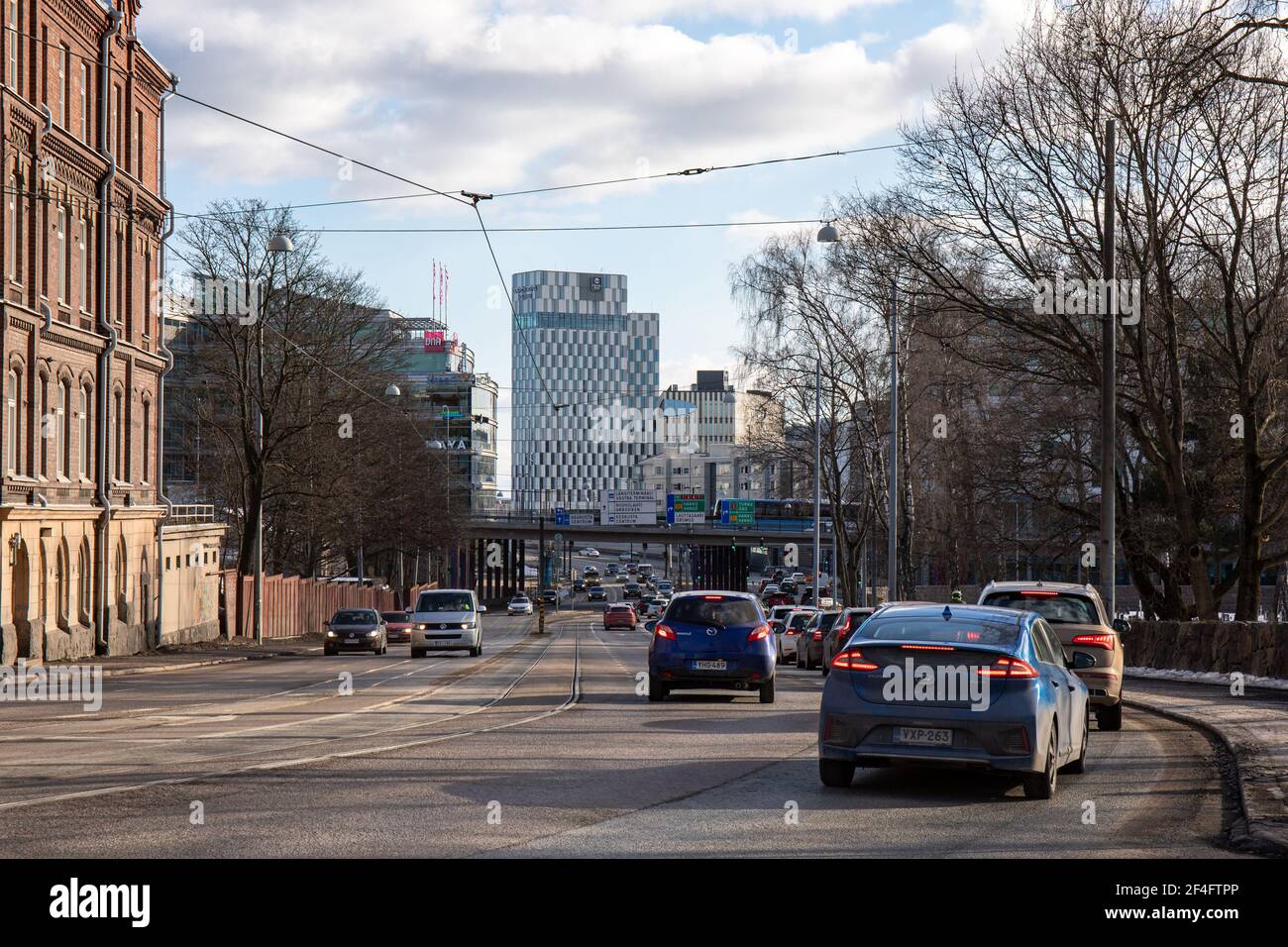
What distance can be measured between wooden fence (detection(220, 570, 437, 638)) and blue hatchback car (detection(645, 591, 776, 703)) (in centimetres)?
3357

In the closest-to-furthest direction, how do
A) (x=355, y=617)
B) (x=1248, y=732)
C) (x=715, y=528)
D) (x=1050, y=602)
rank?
(x=1248, y=732) < (x=1050, y=602) < (x=355, y=617) < (x=715, y=528)

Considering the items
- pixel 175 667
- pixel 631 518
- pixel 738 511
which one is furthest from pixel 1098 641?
pixel 631 518

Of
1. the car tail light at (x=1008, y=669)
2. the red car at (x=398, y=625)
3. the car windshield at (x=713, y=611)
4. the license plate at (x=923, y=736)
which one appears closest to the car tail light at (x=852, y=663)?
the license plate at (x=923, y=736)

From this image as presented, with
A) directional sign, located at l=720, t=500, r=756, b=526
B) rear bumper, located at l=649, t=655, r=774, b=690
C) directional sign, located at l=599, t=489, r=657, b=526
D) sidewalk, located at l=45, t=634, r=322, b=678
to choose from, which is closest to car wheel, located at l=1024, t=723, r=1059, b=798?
rear bumper, located at l=649, t=655, r=774, b=690

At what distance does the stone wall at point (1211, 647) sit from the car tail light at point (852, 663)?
1737 cm

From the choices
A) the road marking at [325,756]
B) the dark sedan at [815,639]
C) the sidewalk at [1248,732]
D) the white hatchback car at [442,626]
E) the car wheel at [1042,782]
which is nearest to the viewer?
the sidewalk at [1248,732]

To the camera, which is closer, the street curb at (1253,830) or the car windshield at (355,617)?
the street curb at (1253,830)

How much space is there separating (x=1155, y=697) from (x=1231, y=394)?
1695 cm

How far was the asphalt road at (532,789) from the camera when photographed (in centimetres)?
905

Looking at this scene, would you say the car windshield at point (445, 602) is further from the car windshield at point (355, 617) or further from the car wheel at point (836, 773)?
the car wheel at point (836, 773)

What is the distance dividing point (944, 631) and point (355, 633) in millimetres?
35721

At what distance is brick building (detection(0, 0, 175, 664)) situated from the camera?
32.4m

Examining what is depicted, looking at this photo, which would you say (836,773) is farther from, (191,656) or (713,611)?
(191,656)

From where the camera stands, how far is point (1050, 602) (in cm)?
1825
